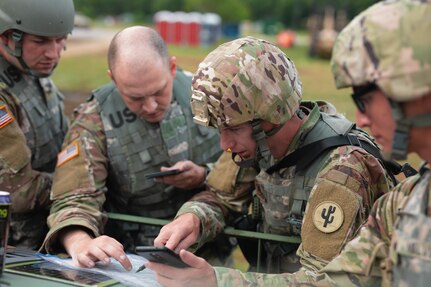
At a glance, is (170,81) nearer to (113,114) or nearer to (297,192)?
(113,114)

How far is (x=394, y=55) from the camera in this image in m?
2.66

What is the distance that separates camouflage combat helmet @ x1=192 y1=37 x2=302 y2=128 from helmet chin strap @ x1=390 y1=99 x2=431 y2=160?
3.03ft

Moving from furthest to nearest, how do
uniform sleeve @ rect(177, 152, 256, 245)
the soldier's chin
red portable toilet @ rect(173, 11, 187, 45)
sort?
red portable toilet @ rect(173, 11, 187, 45)
the soldier's chin
uniform sleeve @ rect(177, 152, 256, 245)

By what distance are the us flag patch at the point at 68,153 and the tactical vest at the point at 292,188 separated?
1202 millimetres

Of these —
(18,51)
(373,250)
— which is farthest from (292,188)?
(18,51)

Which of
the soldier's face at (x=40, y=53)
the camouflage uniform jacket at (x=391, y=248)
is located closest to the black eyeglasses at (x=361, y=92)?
the camouflage uniform jacket at (x=391, y=248)

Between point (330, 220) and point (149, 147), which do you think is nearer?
point (330, 220)

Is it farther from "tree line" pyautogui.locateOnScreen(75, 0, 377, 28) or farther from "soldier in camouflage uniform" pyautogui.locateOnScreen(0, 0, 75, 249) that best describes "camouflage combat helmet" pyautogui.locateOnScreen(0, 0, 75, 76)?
"tree line" pyautogui.locateOnScreen(75, 0, 377, 28)

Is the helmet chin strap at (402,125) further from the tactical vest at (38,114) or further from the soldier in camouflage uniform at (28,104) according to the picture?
the tactical vest at (38,114)

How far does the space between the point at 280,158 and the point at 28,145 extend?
6.02 feet

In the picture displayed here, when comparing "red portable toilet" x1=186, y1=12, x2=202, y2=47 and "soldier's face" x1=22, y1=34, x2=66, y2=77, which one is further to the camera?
"red portable toilet" x1=186, y1=12, x2=202, y2=47

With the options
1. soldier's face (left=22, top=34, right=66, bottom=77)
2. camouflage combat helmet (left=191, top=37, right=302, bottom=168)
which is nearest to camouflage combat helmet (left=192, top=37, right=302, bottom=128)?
camouflage combat helmet (left=191, top=37, right=302, bottom=168)

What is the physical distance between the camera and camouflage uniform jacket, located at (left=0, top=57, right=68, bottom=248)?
180 inches

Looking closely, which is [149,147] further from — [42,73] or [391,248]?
[391,248]
